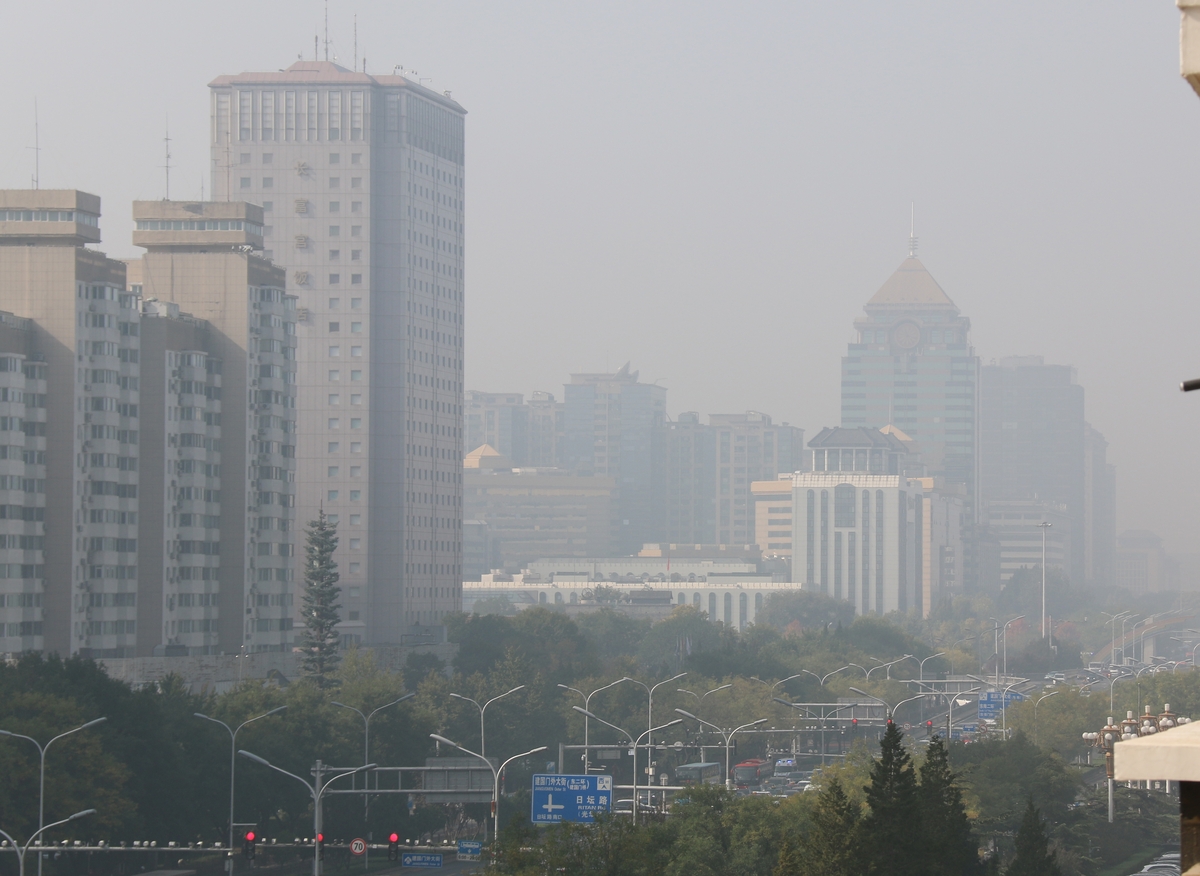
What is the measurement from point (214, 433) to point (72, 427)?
13.7m

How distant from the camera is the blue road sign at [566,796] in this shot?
53.1 m

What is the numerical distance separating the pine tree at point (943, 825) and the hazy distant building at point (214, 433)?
64.5 m

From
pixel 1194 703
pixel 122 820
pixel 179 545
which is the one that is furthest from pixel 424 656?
pixel 122 820

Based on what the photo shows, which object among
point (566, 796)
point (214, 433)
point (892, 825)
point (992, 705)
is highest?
point (214, 433)

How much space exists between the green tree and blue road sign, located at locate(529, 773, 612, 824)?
14.4 m

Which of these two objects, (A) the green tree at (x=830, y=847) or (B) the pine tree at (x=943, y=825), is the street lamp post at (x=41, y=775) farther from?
(B) the pine tree at (x=943, y=825)

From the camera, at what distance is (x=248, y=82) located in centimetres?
16438

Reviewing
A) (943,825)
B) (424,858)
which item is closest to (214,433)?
(424,858)

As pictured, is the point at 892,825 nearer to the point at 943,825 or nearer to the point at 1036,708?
the point at 943,825

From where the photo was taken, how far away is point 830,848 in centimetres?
3822

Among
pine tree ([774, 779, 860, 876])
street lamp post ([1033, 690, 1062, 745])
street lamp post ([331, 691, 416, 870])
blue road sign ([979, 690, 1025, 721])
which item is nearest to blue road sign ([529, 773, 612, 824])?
pine tree ([774, 779, 860, 876])

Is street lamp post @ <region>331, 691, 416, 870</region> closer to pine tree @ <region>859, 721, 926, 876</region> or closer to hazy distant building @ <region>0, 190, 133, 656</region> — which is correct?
hazy distant building @ <region>0, 190, 133, 656</region>

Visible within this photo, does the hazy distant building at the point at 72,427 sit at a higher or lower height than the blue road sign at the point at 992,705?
higher

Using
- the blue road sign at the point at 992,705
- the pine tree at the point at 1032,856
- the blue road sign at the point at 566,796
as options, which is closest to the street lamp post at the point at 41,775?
the blue road sign at the point at 566,796
